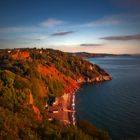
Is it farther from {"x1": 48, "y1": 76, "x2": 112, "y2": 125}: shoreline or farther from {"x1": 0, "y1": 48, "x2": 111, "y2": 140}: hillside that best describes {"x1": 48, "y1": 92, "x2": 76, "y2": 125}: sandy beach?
{"x1": 0, "y1": 48, "x2": 111, "y2": 140}: hillside

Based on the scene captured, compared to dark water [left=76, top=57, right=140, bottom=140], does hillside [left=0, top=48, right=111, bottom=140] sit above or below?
above

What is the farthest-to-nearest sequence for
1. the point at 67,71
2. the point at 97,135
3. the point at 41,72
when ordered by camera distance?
the point at 67,71 → the point at 41,72 → the point at 97,135

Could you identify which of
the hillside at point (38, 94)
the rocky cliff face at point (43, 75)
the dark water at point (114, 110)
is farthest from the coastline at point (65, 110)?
the rocky cliff face at point (43, 75)

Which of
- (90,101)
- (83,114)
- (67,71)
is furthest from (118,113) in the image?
(67,71)

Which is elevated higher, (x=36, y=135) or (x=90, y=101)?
(x=36, y=135)

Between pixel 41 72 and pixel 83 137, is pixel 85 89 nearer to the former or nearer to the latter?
pixel 41 72

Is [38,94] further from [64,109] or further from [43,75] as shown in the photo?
[43,75]

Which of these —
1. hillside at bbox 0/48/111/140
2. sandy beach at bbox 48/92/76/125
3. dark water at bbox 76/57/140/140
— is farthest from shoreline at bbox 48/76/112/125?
dark water at bbox 76/57/140/140

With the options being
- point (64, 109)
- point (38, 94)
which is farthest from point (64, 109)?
point (38, 94)

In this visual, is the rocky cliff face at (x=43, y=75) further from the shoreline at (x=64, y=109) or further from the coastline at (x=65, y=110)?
the coastline at (x=65, y=110)

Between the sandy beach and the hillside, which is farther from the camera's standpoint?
the sandy beach
